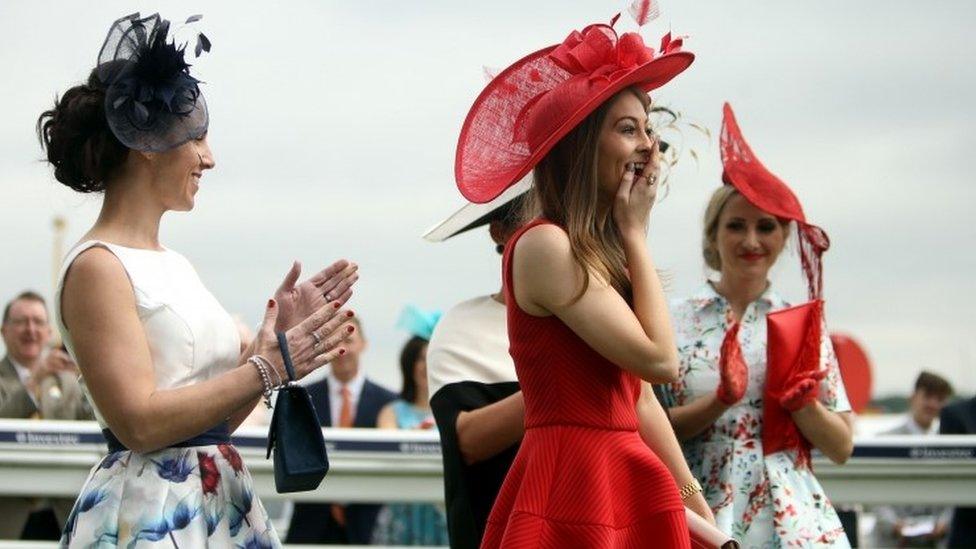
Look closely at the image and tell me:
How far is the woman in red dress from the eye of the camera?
137 inches

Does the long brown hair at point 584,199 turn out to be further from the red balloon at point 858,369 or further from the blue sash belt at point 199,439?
the red balloon at point 858,369

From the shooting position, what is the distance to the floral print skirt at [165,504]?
3561 millimetres

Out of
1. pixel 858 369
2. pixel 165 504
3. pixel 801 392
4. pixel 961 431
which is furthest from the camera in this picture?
pixel 858 369

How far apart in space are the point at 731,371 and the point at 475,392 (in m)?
0.72

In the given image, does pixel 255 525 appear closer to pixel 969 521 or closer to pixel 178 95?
pixel 178 95

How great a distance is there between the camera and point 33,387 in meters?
8.32

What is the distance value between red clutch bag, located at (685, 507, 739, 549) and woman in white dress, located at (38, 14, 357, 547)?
0.80m

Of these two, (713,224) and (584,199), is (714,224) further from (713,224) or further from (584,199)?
(584,199)

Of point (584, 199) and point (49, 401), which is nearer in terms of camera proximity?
point (584, 199)

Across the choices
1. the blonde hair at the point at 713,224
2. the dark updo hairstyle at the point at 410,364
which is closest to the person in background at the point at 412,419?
the dark updo hairstyle at the point at 410,364

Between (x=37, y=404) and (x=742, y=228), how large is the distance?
4.06 m

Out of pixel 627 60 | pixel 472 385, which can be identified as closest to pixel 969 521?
pixel 472 385

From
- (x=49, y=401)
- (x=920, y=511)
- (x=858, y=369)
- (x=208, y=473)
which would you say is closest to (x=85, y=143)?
(x=208, y=473)

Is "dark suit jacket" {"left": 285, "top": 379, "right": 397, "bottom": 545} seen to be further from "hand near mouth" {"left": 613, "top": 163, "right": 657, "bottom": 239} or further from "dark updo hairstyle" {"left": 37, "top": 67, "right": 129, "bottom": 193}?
"hand near mouth" {"left": 613, "top": 163, "right": 657, "bottom": 239}
